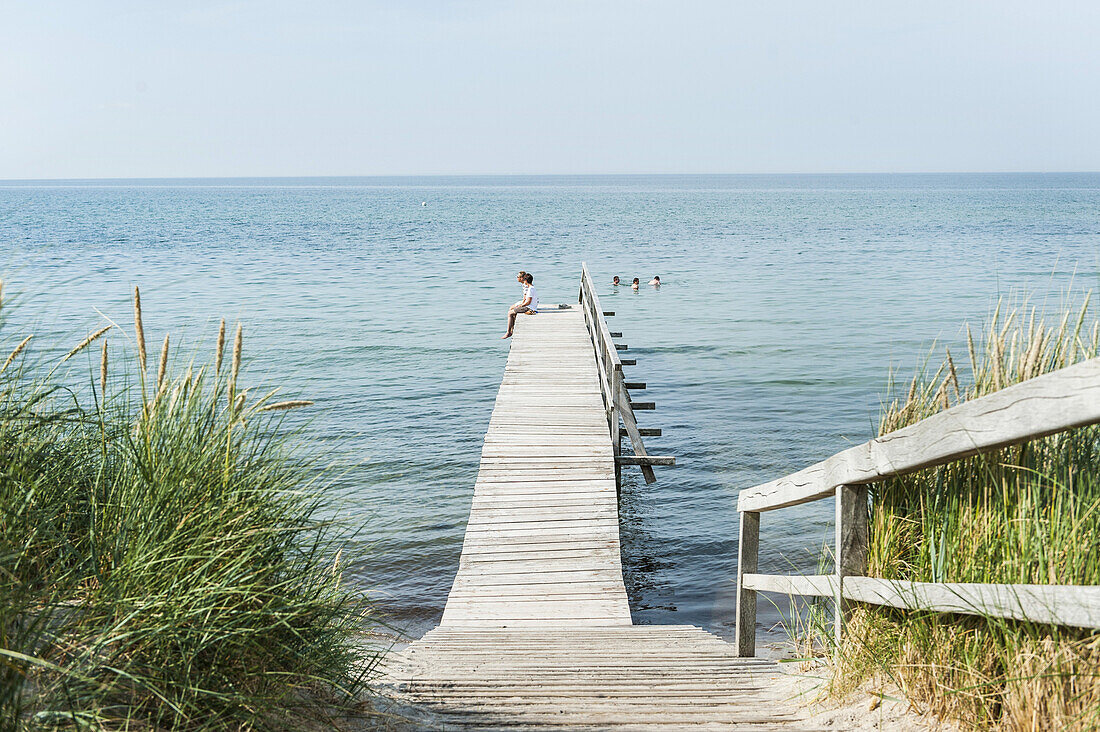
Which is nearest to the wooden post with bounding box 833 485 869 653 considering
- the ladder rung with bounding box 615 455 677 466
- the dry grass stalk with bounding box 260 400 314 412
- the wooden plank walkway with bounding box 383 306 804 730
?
the wooden plank walkway with bounding box 383 306 804 730

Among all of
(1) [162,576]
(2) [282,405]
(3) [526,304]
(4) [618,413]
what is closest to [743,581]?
(2) [282,405]

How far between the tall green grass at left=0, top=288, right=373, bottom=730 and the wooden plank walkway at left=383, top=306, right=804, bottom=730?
0.75 metres

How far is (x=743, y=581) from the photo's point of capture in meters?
4.64

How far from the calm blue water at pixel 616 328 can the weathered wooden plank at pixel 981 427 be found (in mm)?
1059

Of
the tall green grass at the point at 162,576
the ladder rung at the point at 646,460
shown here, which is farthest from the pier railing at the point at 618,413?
the tall green grass at the point at 162,576

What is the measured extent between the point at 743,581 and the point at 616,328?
68.2 feet

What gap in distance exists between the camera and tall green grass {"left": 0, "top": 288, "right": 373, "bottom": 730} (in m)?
2.14

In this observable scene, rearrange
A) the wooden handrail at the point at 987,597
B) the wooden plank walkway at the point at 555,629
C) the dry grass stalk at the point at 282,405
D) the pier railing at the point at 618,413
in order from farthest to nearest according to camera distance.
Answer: the pier railing at the point at 618,413, the wooden plank walkway at the point at 555,629, the dry grass stalk at the point at 282,405, the wooden handrail at the point at 987,597

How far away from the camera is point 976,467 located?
2.80 metres

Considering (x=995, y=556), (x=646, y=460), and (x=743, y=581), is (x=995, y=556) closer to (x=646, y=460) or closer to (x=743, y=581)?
(x=743, y=581)

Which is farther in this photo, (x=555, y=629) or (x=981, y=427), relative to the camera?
(x=555, y=629)

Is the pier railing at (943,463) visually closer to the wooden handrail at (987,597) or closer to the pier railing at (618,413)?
the wooden handrail at (987,597)

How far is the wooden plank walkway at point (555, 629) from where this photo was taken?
3.46 m

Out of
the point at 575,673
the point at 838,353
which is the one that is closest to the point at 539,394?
the point at 575,673
